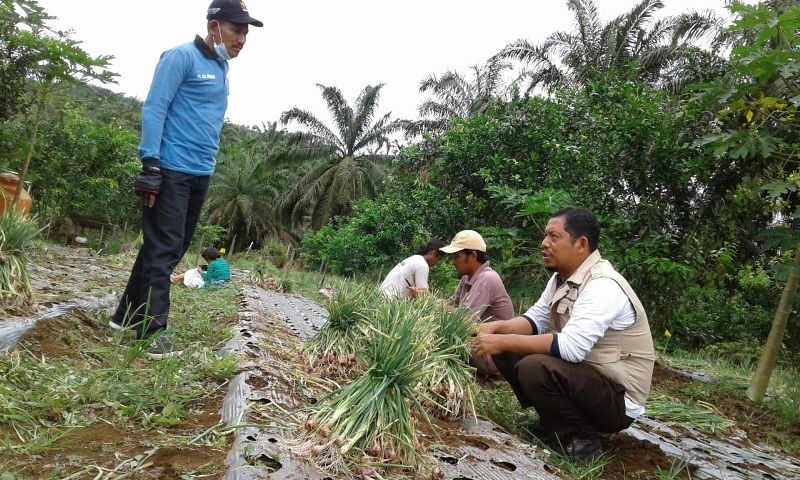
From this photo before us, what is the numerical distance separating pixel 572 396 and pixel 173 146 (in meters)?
2.61

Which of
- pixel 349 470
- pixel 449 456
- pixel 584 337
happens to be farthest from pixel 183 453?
pixel 584 337

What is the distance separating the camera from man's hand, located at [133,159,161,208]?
3236 mm

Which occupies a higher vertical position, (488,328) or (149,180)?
(149,180)

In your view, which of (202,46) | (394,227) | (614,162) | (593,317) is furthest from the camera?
(394,227)

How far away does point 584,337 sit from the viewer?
283 centimetres

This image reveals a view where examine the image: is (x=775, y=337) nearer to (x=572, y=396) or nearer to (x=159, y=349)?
(x=572, y=396)

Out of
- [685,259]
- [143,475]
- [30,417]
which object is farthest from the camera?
[685,259]

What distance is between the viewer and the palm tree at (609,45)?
1708 centimetres

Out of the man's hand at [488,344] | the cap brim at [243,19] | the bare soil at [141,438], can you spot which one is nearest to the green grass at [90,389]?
the bare soil at [141,438]

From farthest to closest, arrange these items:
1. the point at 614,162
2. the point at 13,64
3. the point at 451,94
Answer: the point at 451,94, the point at 13,64, the point at 614,162

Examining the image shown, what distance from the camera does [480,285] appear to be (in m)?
4.37

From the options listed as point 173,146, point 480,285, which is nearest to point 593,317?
point 480,285

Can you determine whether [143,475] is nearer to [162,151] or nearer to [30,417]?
[30,417]

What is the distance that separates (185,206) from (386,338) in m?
1.87
